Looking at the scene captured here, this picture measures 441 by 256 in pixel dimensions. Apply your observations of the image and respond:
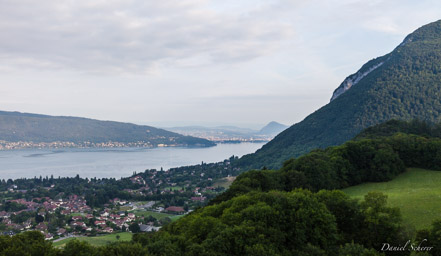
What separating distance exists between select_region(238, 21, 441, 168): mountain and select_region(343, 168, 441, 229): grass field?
110ft

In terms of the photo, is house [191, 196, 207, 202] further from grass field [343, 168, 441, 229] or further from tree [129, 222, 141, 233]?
grass field [343, 168, 441, 229]

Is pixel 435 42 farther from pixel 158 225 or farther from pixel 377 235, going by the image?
pixel 377 235

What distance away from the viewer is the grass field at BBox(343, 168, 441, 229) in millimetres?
14162

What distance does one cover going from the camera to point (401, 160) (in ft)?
85.8

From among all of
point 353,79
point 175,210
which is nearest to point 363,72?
point 353,79

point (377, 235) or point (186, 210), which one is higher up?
point (377, 235)

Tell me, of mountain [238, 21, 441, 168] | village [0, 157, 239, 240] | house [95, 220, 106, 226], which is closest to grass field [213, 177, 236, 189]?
village [0, 157, 239, 240]

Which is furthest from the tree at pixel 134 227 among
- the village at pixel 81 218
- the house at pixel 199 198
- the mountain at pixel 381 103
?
the mountain at pixel 381 103

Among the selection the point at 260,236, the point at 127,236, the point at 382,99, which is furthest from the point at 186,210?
the point at 382,99

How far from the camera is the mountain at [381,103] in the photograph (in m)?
57.2

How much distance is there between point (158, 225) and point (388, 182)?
85.7ft

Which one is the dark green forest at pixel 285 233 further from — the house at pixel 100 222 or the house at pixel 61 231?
the house at pixel 100 222

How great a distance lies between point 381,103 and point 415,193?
164 ft

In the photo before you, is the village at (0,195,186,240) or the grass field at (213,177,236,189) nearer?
the village at (0,195,186,240)
